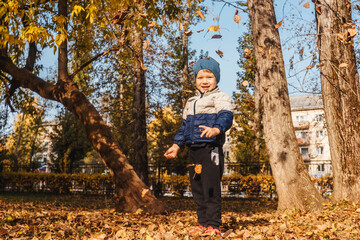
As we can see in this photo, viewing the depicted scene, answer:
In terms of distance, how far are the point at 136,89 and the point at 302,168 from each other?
7.95 metres

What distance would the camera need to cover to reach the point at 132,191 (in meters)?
5.74

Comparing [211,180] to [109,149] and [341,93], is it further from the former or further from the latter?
[341,93]

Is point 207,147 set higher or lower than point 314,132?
lower

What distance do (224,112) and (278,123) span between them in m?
1.91

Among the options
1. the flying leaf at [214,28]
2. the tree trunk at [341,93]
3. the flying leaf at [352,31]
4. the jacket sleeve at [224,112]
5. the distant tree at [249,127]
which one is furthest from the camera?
the distant tree at [249,127]

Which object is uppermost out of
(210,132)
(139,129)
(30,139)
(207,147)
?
(30,139)

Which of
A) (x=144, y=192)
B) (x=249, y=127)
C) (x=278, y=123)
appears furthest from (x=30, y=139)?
(x=278, y=123)

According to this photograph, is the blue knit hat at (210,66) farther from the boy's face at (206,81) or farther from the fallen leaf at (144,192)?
the fallen leaf at (144,192)

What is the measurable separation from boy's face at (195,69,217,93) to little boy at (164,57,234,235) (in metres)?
0.01

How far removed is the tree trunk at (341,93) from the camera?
531 cm

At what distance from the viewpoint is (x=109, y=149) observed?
6.16 meters

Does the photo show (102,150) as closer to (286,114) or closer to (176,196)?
(286,114)

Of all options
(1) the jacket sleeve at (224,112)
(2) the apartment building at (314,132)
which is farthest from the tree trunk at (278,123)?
(2) the apartment building at (314,132)

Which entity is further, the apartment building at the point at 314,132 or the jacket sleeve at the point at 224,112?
the apartment building at the point at 314,132
